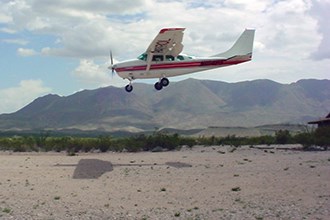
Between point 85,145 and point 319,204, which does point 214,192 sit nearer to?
point 319,204

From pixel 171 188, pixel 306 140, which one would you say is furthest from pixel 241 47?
pixel 306 140

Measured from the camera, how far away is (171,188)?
1220 inches

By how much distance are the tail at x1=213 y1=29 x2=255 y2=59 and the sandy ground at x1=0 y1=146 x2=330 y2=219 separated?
687 cm

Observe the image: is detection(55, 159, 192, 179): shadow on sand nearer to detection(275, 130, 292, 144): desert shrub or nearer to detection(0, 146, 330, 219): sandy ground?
detection(0, 146, 330, 219): sandy ground

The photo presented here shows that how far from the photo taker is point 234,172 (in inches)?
1411

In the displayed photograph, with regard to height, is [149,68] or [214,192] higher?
[149,68]

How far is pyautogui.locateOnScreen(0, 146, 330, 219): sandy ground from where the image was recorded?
25000 millimetres

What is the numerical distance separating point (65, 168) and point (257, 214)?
18.6 meters

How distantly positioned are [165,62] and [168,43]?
5.13 feet

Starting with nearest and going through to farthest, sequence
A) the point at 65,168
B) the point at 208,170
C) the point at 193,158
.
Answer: the point at 208,170
the point at 65,168
the point at 193,158

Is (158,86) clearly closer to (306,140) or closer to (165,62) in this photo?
(165,62)

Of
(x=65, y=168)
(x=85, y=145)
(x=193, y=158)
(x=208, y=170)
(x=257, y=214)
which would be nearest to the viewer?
(x=257, y=214)

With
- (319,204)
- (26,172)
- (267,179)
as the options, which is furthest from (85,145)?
(319,204)

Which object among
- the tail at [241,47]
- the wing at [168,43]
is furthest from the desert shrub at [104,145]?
the wing at [168,43]
